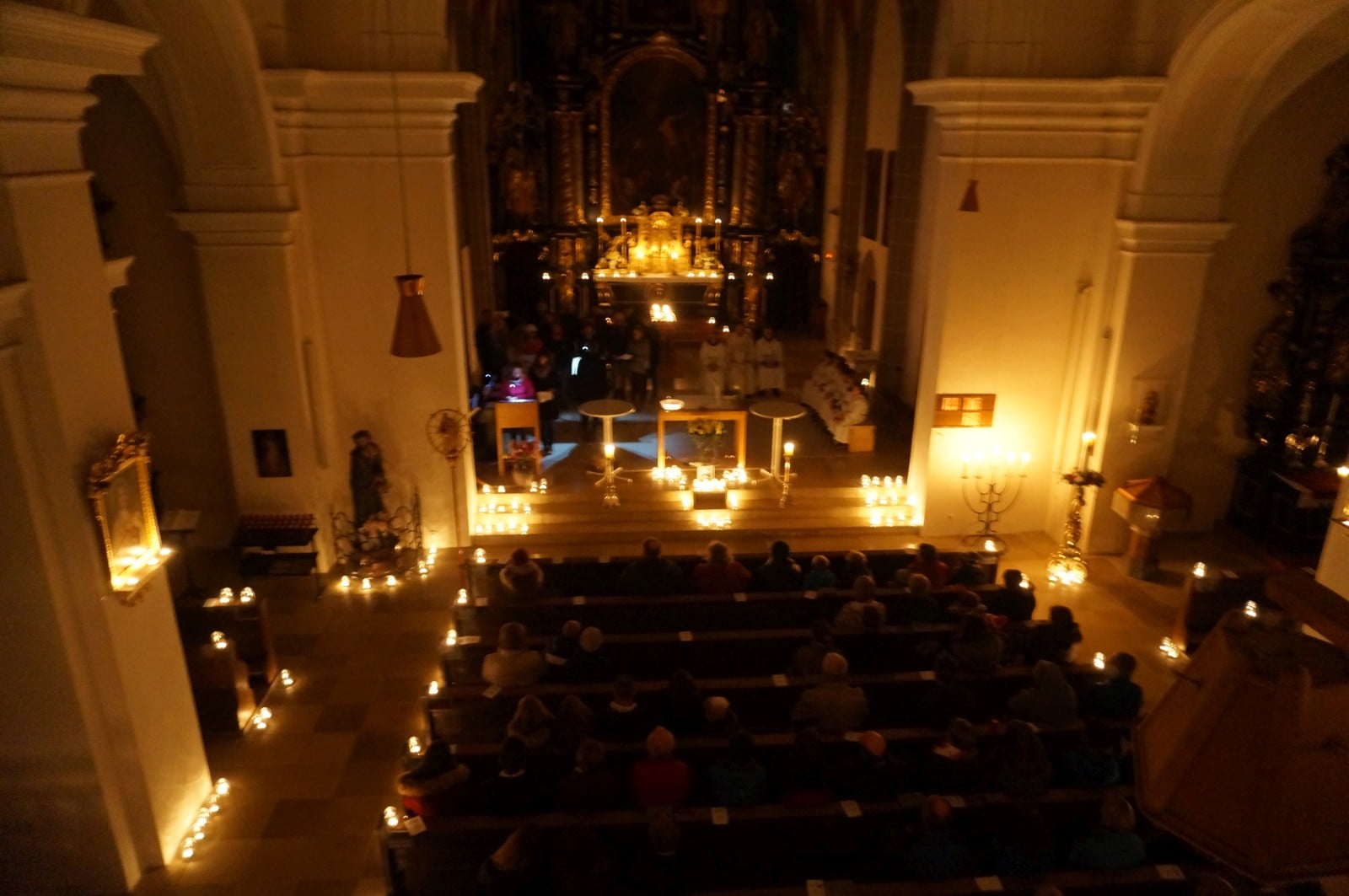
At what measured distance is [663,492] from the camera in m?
11.4

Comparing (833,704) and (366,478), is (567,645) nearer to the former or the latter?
(833,704)

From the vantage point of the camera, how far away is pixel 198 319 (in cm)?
993

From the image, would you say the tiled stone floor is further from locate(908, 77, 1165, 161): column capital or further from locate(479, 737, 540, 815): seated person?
locate(908, 77, 1165, 161): column capital

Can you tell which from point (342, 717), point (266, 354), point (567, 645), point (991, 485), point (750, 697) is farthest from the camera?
point (991, 485)

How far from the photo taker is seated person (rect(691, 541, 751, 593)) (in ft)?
27.2

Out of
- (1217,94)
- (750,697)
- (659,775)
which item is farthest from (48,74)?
(1217,94)

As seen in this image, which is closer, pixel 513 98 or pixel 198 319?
pixel 198 319

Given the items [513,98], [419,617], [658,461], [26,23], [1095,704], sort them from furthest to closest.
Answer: [513,98] → [658,461] → [419,617] → [1095,704] → [26,23]

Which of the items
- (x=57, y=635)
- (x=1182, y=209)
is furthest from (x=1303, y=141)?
(x=57, y=635)

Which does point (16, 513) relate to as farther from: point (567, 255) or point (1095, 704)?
point (567, 255)

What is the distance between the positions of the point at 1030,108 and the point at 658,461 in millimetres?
5631

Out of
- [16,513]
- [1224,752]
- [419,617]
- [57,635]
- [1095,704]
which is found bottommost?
[419,617]

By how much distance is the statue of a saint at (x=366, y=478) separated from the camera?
33.2 ft

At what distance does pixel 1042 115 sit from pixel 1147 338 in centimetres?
265
